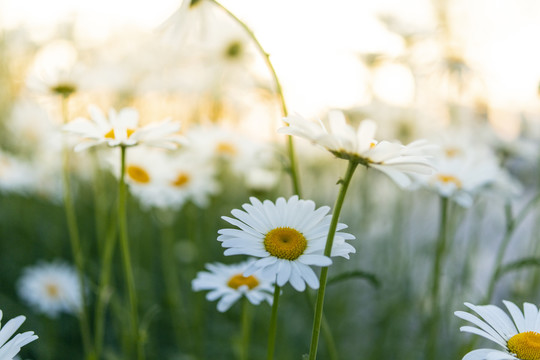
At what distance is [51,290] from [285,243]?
1.82 m

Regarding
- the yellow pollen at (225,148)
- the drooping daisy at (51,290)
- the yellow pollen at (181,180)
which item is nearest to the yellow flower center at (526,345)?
the yellow pollen at (181,180)

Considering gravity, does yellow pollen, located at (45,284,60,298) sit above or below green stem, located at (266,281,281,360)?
below

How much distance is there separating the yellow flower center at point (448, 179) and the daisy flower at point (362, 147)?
717 millimetres

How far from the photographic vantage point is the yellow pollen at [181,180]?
1955 mm

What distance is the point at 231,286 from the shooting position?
1112mm

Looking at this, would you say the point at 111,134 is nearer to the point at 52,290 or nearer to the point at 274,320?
the point at 274,320

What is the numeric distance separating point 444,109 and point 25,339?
258 cm

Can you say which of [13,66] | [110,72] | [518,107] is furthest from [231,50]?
[13,66]

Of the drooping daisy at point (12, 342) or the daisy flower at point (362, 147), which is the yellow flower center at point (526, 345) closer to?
the daisy flower at point (362, 147)

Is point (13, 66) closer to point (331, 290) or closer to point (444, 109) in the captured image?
point (331, 290)

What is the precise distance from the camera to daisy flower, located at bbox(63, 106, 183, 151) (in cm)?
107

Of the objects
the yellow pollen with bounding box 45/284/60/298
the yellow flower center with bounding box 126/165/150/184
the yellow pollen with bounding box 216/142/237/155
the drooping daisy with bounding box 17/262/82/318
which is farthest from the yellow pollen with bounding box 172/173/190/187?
→ the yellow pollen with bounding box 45/284/60/298

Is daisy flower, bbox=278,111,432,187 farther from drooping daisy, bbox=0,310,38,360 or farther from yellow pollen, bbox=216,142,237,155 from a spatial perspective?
yellow pollen, bbox=216,142,237,155

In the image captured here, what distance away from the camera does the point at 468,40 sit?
2.85 m
